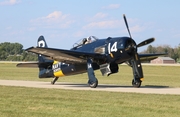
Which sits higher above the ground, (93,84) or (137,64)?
(137,64)

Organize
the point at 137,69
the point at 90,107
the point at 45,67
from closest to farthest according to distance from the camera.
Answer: the point at 90,107 → the point at 137,69 → the point at 45,67

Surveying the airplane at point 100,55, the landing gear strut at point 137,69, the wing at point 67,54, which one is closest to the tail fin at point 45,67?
the airplane at point 100,55

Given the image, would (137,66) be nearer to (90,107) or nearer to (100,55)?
(100,55)

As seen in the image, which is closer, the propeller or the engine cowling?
the propeller

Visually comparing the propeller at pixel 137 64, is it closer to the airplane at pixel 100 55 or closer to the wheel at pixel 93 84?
the airplane at pixel 100 55

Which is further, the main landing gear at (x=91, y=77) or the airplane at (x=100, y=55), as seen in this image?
the main landing gear at (x=91, y=77)

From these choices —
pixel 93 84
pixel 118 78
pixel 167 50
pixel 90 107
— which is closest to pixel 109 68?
pixel 93 84

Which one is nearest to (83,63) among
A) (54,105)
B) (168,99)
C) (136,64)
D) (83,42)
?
(83,42)

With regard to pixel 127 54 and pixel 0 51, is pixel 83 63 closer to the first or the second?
pixel 127 54

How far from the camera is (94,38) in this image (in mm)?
22844

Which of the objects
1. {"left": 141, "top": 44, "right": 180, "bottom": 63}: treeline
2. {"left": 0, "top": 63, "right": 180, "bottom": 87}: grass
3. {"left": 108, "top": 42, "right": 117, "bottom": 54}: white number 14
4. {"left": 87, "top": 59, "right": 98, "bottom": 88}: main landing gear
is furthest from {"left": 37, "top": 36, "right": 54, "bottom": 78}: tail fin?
{"left": 141, "top": 44, "right": 180, "bottom": 63}: treeline

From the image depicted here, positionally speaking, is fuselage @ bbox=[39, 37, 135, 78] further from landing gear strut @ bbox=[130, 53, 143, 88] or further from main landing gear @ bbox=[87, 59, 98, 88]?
main landing gear @ bbox=[87, 59, 98, 88]

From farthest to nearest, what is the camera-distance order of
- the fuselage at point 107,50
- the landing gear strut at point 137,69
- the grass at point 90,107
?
the landing gear strut at point 137,69 → the fuselage at point 107,50 → the grass at point 90,107

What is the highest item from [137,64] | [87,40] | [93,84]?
[87,40]
